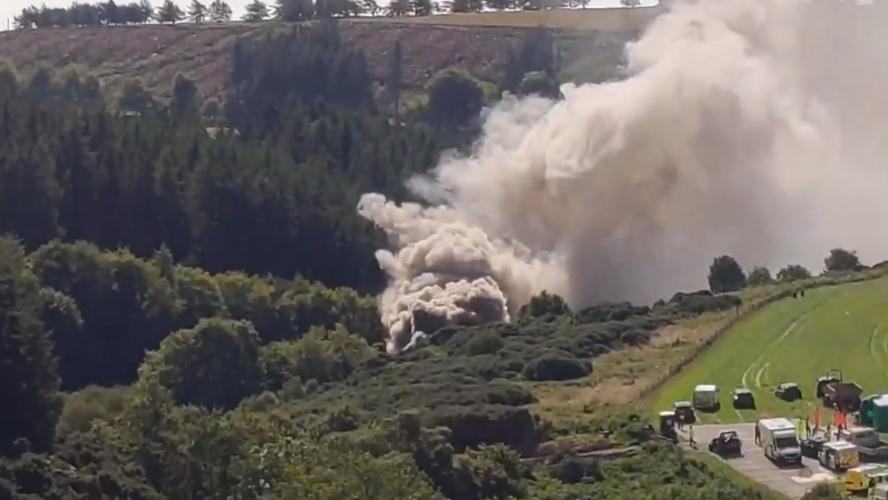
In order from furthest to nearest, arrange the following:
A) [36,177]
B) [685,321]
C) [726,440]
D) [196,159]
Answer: [196,159], [36,177], [685,321], [726,440]

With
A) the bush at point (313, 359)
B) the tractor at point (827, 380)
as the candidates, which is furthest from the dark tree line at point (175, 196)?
the tractor at point (827, 380)

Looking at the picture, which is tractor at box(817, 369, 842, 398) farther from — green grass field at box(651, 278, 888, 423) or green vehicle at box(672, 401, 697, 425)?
green vehicle at box(672, 401, 697, 425)

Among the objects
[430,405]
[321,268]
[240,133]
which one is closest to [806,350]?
[430,405]

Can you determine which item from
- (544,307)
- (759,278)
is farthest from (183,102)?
(759,278)

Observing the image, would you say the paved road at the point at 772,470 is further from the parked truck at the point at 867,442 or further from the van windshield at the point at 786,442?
the parked truck at the point at 867,442

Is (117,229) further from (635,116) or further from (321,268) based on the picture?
(635,116)

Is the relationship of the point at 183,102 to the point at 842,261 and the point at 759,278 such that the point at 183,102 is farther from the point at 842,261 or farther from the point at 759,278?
the point at 759,278
